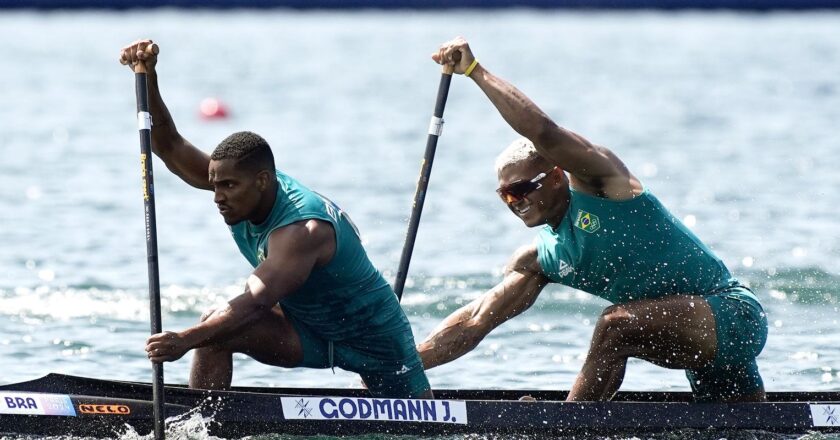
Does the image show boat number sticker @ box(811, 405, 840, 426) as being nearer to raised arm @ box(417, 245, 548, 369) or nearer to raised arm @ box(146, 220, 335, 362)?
raised arm @ box(417, 245, 548, 369)

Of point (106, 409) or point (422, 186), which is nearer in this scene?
point (106, 409)

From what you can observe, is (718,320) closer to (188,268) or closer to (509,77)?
(188,268)

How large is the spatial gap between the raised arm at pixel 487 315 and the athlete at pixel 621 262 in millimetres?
458

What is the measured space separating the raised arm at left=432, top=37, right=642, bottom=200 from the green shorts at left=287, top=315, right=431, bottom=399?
4.46 ft

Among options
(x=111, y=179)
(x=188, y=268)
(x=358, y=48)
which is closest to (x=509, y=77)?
(x=358, y=48)

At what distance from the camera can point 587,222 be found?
8250mm

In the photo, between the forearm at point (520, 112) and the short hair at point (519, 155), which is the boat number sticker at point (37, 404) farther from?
the forearm at point (520, 112)

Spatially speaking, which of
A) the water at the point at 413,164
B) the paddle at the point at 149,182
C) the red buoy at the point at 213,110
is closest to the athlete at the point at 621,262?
the paddle at the point at 149,182

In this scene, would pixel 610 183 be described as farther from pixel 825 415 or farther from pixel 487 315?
pixel 825 415

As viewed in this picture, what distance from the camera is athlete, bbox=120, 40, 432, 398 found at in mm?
7328

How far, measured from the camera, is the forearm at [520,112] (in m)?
8.01

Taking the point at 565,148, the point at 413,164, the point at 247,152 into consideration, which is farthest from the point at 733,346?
the point at 413,164

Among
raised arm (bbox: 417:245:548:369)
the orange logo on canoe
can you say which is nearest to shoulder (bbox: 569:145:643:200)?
raised arm (bbox: 417:245:548:369)

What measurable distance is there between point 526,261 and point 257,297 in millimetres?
2312
